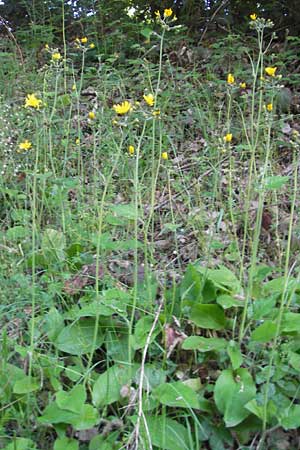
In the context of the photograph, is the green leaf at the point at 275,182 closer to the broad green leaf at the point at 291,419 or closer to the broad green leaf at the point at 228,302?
the broad green leaf at the point at 228,302

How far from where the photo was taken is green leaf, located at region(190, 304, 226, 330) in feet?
6.12

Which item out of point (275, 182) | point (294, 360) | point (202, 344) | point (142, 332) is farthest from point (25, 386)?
point (275, 182)

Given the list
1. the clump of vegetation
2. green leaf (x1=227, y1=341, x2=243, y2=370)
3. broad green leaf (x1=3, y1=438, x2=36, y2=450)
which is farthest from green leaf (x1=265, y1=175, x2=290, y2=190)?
broad green leaf (x1=3, y1=438, x2=36, y2=450)

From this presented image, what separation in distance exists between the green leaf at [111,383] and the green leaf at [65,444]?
0.40 feet

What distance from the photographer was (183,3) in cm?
548

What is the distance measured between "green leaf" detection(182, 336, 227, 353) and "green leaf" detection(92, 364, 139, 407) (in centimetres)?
17

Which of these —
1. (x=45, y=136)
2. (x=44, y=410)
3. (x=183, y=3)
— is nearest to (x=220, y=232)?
(x=45, y=136)

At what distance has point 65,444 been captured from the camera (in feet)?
5.24

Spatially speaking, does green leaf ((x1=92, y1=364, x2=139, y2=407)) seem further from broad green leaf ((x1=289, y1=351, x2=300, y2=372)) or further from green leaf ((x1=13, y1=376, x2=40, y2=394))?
broad green leaf ((x1=289, y1=351, x2=300, y2=372))

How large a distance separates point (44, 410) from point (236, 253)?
2.98ft

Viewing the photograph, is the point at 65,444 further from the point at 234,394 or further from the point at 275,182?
the point at 275,182

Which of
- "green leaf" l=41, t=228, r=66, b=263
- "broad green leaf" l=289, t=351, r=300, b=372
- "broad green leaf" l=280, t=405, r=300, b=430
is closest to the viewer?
"broad green leaf" l=280, t=405, r=300, b=430

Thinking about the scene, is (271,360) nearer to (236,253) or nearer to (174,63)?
(236,253)

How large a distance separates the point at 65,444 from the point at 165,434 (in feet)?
0.90
